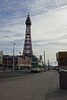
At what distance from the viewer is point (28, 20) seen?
402ft

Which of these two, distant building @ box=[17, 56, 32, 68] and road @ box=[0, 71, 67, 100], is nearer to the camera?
road @ box=[0, 71, 67, 100]

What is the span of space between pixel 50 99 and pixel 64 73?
4.06 metres

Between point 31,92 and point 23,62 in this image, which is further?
point 23,62

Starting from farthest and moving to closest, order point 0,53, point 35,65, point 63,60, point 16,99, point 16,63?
point 16,63
point 0,53
point 63,60
point 35,65
point 16,99

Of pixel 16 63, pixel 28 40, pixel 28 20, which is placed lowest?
pixel 16 63

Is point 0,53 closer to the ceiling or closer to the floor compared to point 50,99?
closer to the ceiling

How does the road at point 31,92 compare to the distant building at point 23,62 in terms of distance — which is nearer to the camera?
the road at point 31,92

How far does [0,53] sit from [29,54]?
44314 mm

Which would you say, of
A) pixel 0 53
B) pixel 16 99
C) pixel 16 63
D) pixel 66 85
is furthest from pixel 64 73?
pixel 16 63

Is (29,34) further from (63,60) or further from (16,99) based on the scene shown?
(16,99)

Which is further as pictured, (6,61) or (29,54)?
(29,54)

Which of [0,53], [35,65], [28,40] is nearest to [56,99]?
[35,65]

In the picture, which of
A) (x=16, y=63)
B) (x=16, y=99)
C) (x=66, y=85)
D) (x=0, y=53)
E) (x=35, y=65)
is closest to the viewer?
(x=16, y=99)

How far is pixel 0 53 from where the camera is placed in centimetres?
7644
